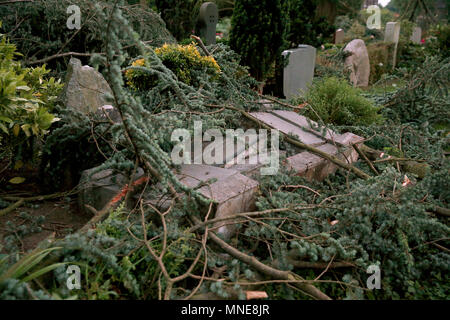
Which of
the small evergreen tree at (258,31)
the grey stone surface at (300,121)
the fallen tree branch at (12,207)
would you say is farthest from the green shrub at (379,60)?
the fallen tree branch at (12,207)

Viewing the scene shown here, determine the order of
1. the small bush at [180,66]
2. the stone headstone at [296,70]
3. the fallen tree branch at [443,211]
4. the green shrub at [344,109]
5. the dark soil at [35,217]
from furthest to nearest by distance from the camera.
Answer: the stone headstone at [296,70], the green shrub at [344,109], the small bush at [180,66], the fallen tree branch at [443,211], the dark soil at [35,217]

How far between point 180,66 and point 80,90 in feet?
3.64

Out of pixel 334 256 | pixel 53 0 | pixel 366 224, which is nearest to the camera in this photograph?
pixel 334 256

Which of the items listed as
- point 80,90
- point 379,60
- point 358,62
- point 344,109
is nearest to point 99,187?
point 80,90

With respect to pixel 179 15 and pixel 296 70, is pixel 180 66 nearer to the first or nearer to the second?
pixel 296 70

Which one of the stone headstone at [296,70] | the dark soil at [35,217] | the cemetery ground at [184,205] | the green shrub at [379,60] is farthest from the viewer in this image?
the green shrub at [379,60]

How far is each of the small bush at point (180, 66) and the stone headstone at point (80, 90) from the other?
49cm

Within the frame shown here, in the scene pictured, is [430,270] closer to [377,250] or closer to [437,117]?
[377,250]

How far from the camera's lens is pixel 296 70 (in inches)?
280

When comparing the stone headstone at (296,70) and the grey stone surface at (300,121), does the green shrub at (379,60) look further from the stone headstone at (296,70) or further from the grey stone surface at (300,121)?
the grey stone surface at (300,121)

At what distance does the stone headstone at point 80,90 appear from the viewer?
10.3ft
